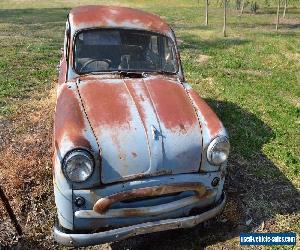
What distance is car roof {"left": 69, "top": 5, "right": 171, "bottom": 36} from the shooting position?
5.60 m

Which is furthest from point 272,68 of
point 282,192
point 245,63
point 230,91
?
point 282,192

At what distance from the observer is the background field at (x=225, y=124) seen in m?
4.88

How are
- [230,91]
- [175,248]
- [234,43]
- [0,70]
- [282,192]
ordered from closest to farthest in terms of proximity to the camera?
[175,248], [282,192], [230,91], [0,70], [234,43]

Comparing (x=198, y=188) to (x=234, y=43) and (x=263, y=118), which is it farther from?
(x=234, y=43)

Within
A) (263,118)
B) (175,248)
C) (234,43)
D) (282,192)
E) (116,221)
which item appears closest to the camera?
(116,221)

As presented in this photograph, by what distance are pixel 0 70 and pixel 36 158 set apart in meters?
5.45

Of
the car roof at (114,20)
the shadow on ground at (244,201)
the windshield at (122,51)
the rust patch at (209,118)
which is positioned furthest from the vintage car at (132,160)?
the car roof at (114,20)

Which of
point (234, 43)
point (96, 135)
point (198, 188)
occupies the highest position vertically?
point (96, 135)

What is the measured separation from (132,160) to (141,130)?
367 millimetres

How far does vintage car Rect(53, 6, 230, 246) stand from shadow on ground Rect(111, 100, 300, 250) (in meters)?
0.58

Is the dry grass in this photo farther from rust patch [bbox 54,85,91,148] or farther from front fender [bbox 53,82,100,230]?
rust patch [bbox 54,85,91,148]

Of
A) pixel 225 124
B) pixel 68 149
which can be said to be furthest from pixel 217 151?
pixel 225 124

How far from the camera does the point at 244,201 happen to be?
5.38 metres

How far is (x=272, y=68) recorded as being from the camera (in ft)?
38.2
